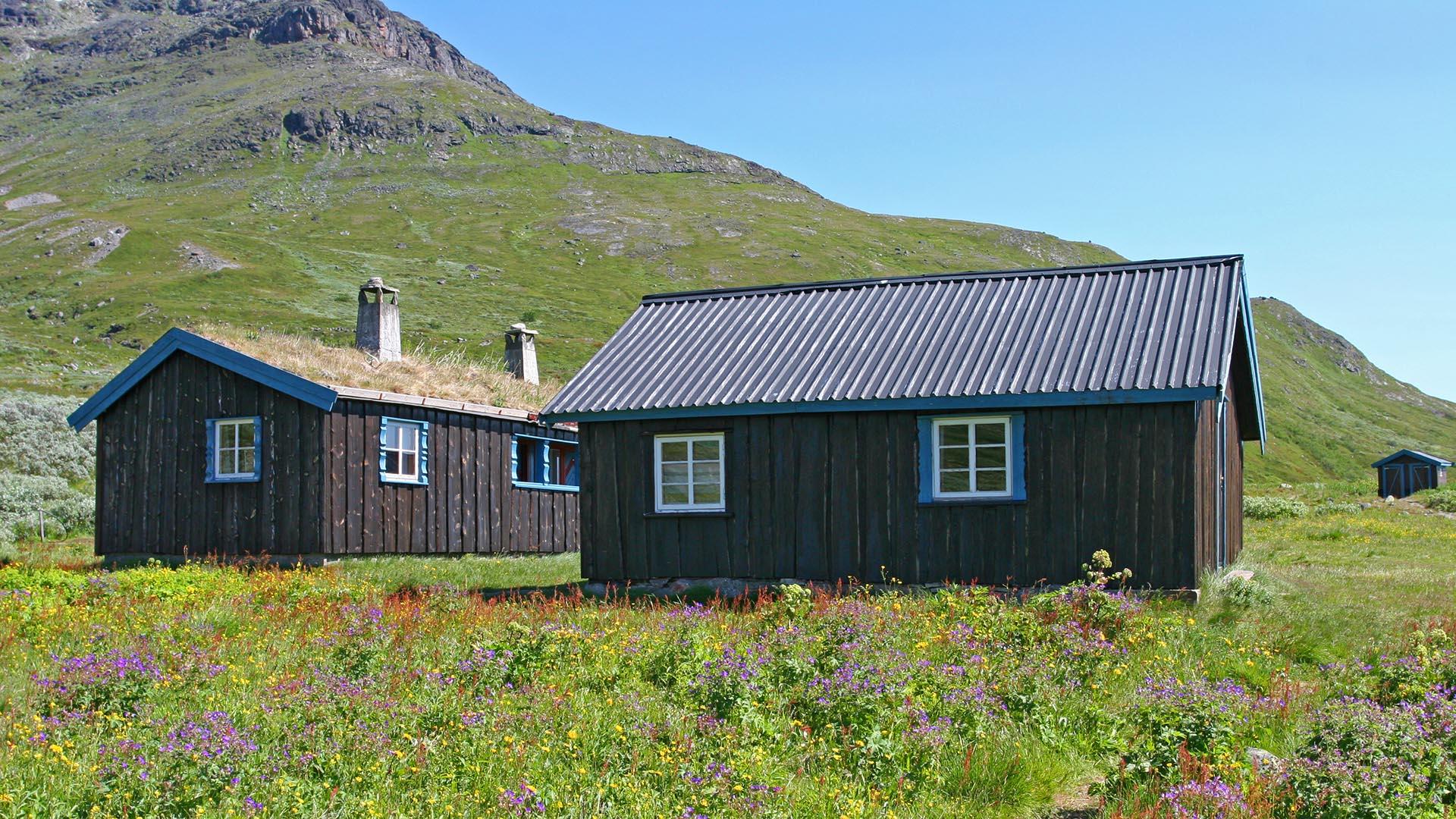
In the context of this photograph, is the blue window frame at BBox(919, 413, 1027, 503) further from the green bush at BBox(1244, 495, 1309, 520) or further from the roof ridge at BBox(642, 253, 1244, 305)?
the green bush at BBox(1244, 495, 1309, 520)

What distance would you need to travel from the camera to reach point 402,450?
2241 cm

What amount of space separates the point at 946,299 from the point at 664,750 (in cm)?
1236

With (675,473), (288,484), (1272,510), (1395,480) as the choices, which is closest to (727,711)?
(675,473)

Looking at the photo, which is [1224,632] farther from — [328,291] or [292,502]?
[328,291]

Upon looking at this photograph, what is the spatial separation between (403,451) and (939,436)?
10.8 meters

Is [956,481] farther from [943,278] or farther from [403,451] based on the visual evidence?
[403,451]

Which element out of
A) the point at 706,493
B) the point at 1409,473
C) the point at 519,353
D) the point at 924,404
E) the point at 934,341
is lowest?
the point at 1409,473

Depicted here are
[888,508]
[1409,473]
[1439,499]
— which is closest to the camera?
[888,508]

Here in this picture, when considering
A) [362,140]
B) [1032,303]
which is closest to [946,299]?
[1032,303]

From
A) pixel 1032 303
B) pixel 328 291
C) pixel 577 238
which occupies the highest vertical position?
pixel 577 238

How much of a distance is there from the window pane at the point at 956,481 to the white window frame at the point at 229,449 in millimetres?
12656

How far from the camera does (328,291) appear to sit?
91.3 m

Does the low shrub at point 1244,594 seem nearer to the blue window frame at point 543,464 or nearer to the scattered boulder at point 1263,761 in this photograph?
the scattered boulder at point 1263,761

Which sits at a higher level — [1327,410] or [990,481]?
[1327,410]
